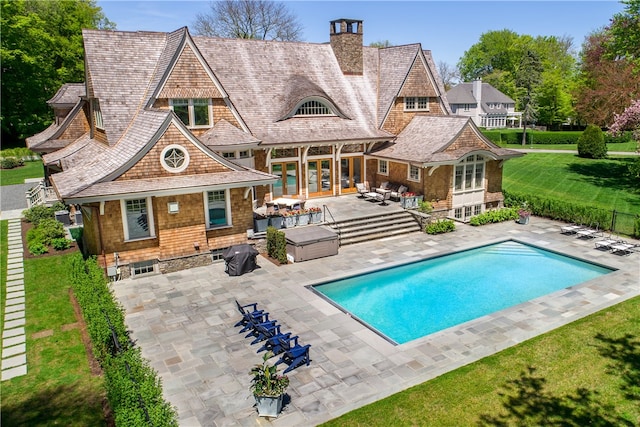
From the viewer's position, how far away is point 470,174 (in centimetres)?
2630

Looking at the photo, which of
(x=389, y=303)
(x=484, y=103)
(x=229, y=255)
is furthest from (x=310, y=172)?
(x=484, y=103)

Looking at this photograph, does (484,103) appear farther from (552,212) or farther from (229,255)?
(229,255)

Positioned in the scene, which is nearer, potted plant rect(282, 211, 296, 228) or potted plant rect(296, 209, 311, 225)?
potted plant rect(282, 211, 296, 228)

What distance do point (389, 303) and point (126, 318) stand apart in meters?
8.84

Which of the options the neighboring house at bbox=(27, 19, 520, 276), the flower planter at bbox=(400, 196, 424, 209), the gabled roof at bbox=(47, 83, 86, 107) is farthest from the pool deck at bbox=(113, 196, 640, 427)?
the gabled roof at bbox=(47, 83, 86, 107)

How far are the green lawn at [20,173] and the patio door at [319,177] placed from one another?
84.3 feet

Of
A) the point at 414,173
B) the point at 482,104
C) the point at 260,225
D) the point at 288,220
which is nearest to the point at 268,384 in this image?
the point at 260,225

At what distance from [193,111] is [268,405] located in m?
16.9

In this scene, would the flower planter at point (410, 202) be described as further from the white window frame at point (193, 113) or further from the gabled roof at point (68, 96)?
the gabled roof at point (68, 96)

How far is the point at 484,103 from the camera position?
84.8 m

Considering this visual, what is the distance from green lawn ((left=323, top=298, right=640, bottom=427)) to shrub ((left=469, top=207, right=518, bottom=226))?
11.8 metres

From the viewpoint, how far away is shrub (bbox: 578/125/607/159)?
4353 centimetres

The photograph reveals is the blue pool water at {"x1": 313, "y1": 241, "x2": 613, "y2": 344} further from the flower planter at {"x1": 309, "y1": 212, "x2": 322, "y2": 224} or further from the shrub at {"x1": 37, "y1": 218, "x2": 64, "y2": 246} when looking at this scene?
the shrub at {"x1": 37, "y1": 218, "x2": 64, "y2": 246}

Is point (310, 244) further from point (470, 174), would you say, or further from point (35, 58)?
point (35, 58)
